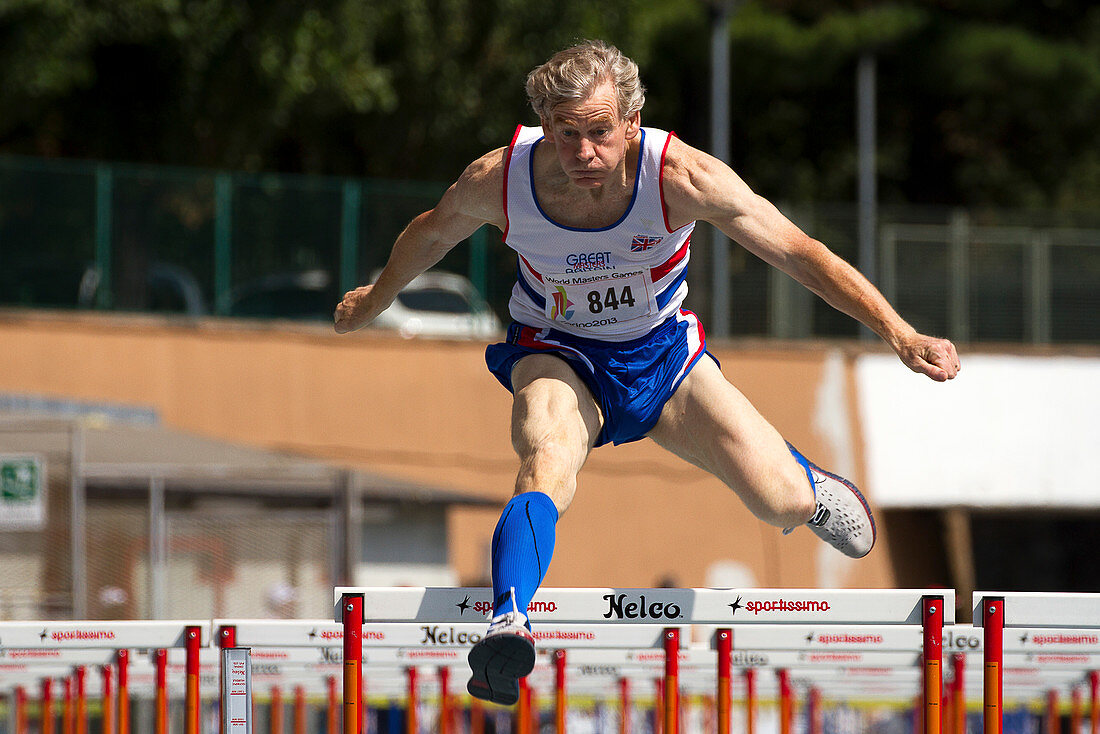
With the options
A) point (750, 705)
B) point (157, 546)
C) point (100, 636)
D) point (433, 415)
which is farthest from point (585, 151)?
point (433, 415)

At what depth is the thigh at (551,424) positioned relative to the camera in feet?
13.4

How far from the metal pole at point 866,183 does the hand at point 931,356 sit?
37.1 ft

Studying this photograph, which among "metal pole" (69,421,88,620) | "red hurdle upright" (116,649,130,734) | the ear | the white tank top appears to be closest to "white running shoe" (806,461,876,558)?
the white tank top

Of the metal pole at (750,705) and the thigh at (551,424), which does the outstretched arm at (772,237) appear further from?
the metal pole at (750,705)

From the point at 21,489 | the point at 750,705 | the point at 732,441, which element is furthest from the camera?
the point at 21,489

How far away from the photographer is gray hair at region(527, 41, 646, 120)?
4008 millimetres

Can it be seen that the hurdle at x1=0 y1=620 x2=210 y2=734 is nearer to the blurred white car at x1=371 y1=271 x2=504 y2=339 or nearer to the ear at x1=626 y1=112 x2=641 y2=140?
the ear at x1=626 y1=112 x2=641 y2=140

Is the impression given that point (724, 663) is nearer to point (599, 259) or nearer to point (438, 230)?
point (599, 259)

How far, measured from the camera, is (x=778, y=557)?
15.8 meters

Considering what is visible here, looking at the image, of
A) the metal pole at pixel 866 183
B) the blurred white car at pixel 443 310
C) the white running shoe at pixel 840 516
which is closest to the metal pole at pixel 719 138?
the metal pole at pixel 866 183

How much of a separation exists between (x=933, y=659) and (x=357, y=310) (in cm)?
206

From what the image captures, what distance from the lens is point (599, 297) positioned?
4441mm

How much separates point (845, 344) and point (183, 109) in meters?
8.36

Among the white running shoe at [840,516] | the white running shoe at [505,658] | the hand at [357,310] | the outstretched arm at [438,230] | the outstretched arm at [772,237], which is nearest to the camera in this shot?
the white running shoe at [505,658]
